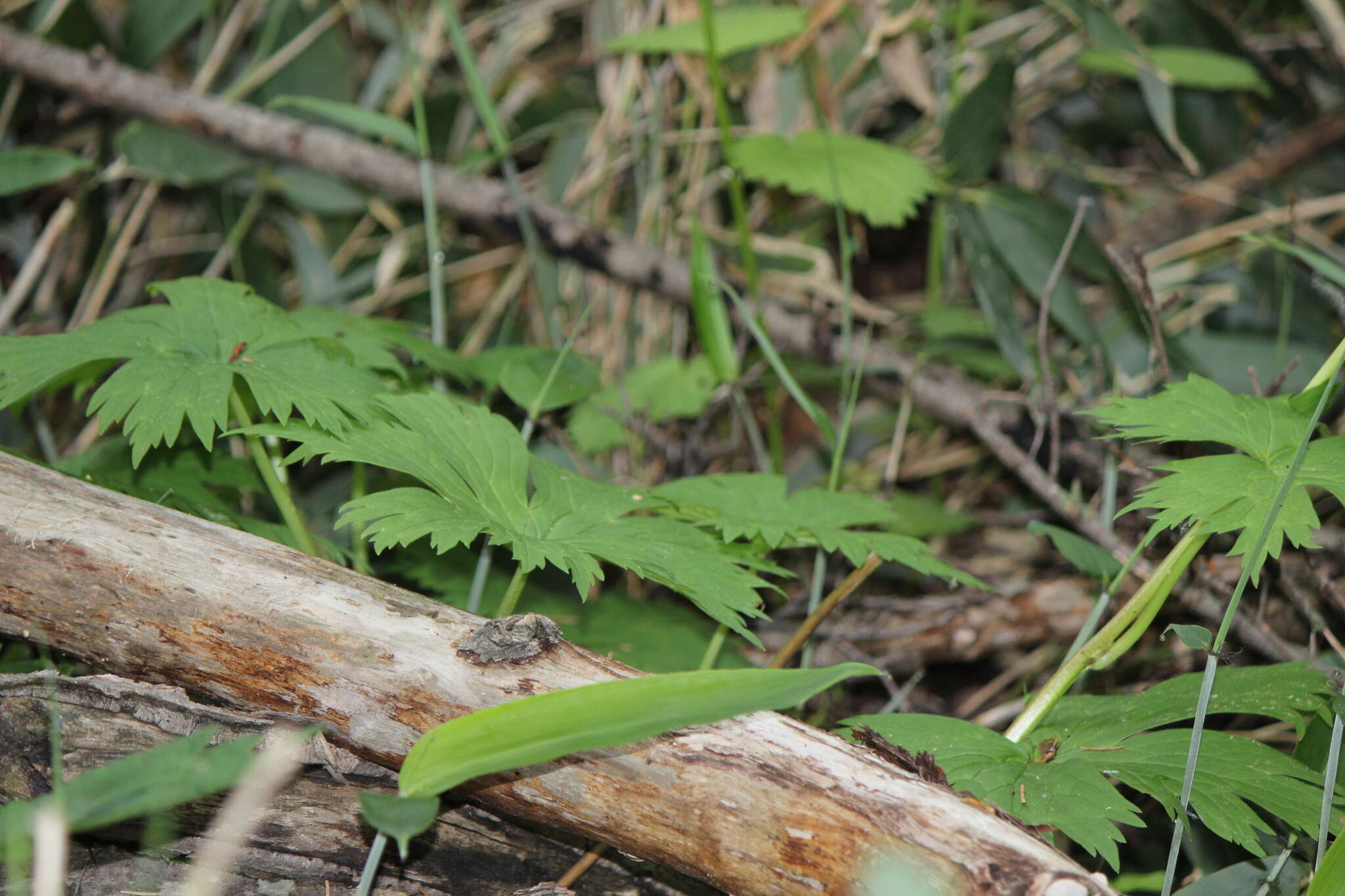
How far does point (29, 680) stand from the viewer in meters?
0.95

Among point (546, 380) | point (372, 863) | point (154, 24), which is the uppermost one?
point (154, 24)

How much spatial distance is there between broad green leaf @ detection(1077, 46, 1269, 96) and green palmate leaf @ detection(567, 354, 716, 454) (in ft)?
3.76

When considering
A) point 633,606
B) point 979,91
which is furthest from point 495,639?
point 979,91

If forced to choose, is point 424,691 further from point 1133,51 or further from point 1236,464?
point 1133,51

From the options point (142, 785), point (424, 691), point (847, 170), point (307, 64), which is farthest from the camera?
point (307, 64)

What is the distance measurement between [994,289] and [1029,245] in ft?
0.59

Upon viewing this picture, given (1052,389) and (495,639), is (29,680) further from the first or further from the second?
(1052,389)

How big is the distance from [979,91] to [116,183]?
6.77 feet

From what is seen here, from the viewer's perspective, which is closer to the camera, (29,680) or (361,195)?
(29,680)

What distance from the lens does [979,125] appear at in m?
2.09

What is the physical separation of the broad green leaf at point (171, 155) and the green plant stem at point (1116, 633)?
2.04 metres

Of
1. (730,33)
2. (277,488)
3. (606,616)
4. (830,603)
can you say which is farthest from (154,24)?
(830,603)

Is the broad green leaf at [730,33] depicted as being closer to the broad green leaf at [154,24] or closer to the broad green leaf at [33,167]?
the broad green leaf at [154,24]

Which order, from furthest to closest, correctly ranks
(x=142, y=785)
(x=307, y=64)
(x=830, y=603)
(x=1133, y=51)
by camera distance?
(x=307, y=64)
(x=1133, y=51)
(x=830, y=603)
(x=142, y=785)
